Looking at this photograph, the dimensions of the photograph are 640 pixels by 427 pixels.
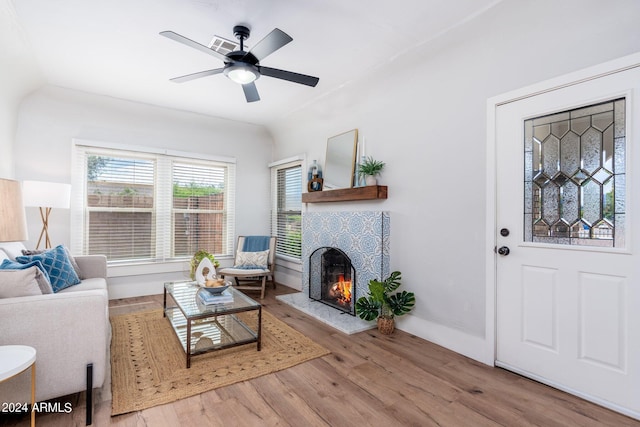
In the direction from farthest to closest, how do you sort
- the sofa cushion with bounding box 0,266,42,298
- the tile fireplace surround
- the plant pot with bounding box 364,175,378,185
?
the plant pot with bounding box 364,175,378,185 < the tile fireplace surround < the sofa cushion with bounding box 0,266,42,298

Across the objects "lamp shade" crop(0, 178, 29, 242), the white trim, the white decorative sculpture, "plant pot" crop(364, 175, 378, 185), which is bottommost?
the white decorative sculpture

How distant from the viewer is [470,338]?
2553mm

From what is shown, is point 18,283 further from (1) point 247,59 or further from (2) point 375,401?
(2) point 375,401

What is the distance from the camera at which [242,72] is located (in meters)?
2.43

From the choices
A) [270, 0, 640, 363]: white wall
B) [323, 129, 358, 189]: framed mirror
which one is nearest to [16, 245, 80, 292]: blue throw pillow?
[323, 129, 358, 189]: framed mirror

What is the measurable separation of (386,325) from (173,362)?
6.07 feet

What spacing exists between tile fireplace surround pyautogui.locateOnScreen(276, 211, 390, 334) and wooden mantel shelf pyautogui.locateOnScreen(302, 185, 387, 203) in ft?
0.55

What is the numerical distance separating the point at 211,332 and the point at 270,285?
2.07 meters

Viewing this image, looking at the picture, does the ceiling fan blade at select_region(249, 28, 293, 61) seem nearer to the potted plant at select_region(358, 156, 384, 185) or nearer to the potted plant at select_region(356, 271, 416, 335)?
the potted plant at select_region(358, 156, 384, 185)

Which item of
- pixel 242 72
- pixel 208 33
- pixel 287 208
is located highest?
pixel 208 33

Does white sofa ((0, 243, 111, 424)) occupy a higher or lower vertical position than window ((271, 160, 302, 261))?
lower

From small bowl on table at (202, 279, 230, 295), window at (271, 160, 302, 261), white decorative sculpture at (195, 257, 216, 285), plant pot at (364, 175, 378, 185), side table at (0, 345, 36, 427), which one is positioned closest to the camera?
side table at (0, 345, 36, 427)

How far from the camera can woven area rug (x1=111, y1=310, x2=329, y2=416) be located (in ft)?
6.52

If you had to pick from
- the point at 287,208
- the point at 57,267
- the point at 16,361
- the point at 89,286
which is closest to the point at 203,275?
the point at 89,286
